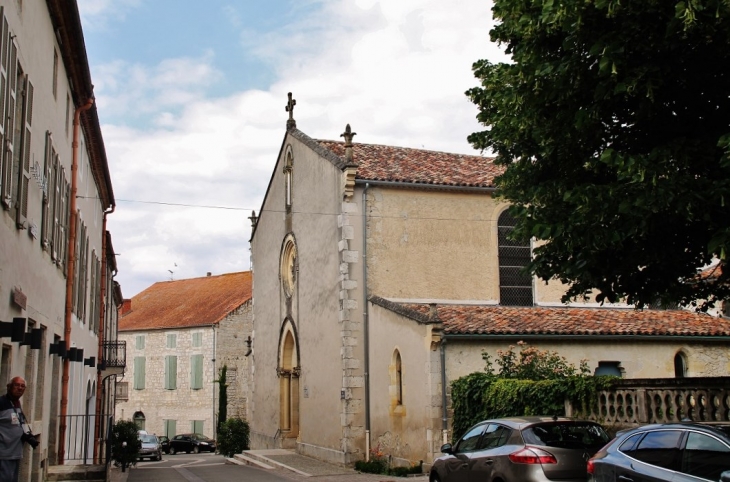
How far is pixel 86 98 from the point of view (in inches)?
670

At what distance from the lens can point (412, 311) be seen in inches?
802

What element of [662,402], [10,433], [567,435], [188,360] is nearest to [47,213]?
[10,433]

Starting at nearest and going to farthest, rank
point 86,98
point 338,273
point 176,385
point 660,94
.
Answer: point 660,94, point 86,98, point 338,273, point 176,385

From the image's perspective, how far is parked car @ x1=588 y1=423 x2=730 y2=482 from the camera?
7.35m

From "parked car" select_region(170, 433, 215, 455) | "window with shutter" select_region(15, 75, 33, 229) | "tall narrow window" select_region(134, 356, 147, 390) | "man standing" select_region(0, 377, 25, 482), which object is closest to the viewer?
"man standing" select_region(0, 377, 25, 482)

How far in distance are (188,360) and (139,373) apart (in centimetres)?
426

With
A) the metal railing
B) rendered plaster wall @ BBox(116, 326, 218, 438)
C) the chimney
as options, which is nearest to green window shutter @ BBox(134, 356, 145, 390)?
rendered plaster wall @ BBox(116, 326, 218, 438)

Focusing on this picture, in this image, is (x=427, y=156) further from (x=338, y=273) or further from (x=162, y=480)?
(x=162, y=480)

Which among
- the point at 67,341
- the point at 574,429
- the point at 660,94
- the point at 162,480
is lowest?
the point at 162,480

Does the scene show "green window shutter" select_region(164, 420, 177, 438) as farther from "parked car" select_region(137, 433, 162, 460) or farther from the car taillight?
the car taillight

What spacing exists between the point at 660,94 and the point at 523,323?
40.6ft

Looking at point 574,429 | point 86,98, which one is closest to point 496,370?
point 574,429

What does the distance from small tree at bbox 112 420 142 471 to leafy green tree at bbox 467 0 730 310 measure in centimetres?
1884

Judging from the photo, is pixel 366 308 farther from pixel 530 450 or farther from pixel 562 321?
pixel 530 450
